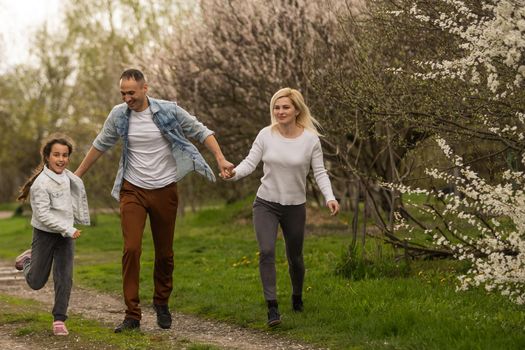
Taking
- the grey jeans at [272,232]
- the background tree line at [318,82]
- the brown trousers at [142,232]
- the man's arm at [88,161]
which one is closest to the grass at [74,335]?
the brown trousers at [142,232]

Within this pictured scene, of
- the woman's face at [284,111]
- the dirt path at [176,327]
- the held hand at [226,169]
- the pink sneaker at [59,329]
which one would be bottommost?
the dirt path at [176,327]

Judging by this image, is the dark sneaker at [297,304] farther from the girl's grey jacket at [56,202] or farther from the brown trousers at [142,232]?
the girl's grey jacket at [56,202]

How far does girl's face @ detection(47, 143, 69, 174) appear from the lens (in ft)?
23.9

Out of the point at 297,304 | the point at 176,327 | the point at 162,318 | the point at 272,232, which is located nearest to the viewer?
the point at 272,232

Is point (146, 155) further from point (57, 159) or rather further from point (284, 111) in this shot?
point (284, 111)

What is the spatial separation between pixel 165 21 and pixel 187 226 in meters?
12.0

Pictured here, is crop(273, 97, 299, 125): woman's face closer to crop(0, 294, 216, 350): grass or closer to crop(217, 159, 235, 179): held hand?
crop(217, 159, 235, 179): held hand

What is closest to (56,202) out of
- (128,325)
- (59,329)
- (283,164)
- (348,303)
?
(59,329)

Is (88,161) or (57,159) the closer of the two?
(57,159)

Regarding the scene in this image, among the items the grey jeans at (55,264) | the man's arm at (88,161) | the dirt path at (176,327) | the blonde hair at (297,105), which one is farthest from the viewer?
the man's arm at (88,161)

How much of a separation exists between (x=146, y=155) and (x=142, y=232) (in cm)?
72

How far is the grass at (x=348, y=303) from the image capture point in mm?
6395

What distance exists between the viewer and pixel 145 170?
24.3 feet

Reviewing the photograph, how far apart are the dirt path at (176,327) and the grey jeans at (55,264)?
491mm
